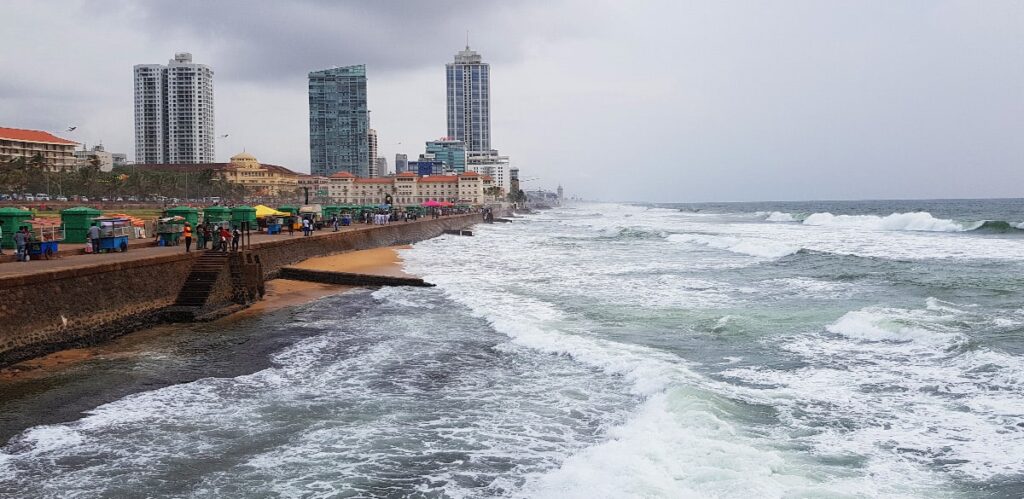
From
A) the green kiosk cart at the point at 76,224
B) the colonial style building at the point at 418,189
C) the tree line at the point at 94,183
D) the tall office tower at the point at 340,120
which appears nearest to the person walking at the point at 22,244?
the green kiosk cart at the point at 76,224

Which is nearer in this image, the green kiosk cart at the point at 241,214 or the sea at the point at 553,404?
the sea at the point at 553,404

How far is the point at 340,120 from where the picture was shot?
182125 millimetres

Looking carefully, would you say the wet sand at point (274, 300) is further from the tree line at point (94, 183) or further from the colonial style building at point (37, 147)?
the colonial style building at point (37, 147)

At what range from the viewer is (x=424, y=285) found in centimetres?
2205

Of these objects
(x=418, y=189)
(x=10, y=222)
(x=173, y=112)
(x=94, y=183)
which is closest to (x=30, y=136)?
(x=94, y=183)

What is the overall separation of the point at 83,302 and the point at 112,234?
615 centimetres

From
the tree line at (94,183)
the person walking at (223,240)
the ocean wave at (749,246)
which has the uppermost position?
the tree line at (94,183)

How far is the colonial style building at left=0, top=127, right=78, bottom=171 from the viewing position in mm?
91875

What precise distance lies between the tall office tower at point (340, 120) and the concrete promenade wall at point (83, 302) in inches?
6600

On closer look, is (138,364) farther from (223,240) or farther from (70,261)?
(223,240)

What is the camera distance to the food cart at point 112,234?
745 inches

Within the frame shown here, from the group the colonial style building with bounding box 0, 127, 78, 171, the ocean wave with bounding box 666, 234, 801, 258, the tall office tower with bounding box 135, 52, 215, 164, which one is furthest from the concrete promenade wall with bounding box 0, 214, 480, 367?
the tall office tower with bounding box 135, 52, 215, 164

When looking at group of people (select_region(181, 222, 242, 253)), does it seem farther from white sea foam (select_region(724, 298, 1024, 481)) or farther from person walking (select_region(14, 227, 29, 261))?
white sea foam (select_region(724, 298, 1024, 481))

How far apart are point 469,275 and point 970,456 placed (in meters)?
19.6
